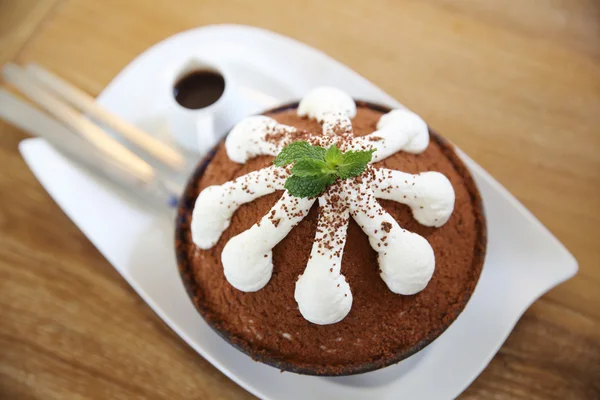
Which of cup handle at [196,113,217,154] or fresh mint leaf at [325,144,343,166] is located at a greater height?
fresh mint leaf at [325,144,343,166]

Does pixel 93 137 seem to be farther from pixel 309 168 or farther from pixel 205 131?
pixel 309 168

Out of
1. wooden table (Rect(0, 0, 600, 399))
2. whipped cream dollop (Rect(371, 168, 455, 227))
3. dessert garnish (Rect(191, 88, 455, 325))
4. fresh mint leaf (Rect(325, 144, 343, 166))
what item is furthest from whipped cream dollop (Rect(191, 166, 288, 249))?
wooden table (Rect(0, 0, 600, 399))

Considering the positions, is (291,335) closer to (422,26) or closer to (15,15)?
(422,26)

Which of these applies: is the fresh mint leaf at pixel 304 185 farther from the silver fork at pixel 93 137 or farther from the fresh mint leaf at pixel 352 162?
the silver fork at pixel 93 137

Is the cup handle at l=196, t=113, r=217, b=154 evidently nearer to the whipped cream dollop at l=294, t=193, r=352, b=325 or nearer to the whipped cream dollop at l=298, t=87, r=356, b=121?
the whipped cream dollop at l=298, t=87, r=356, b=121

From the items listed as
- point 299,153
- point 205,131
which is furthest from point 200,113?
point 299,153

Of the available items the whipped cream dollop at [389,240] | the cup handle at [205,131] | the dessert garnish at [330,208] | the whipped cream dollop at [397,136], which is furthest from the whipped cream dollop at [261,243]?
the cup handle at [205,131]

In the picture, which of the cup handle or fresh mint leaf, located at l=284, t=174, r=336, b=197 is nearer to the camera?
fresh mint leaf, located at l=284, t=174, r=336, b=197
